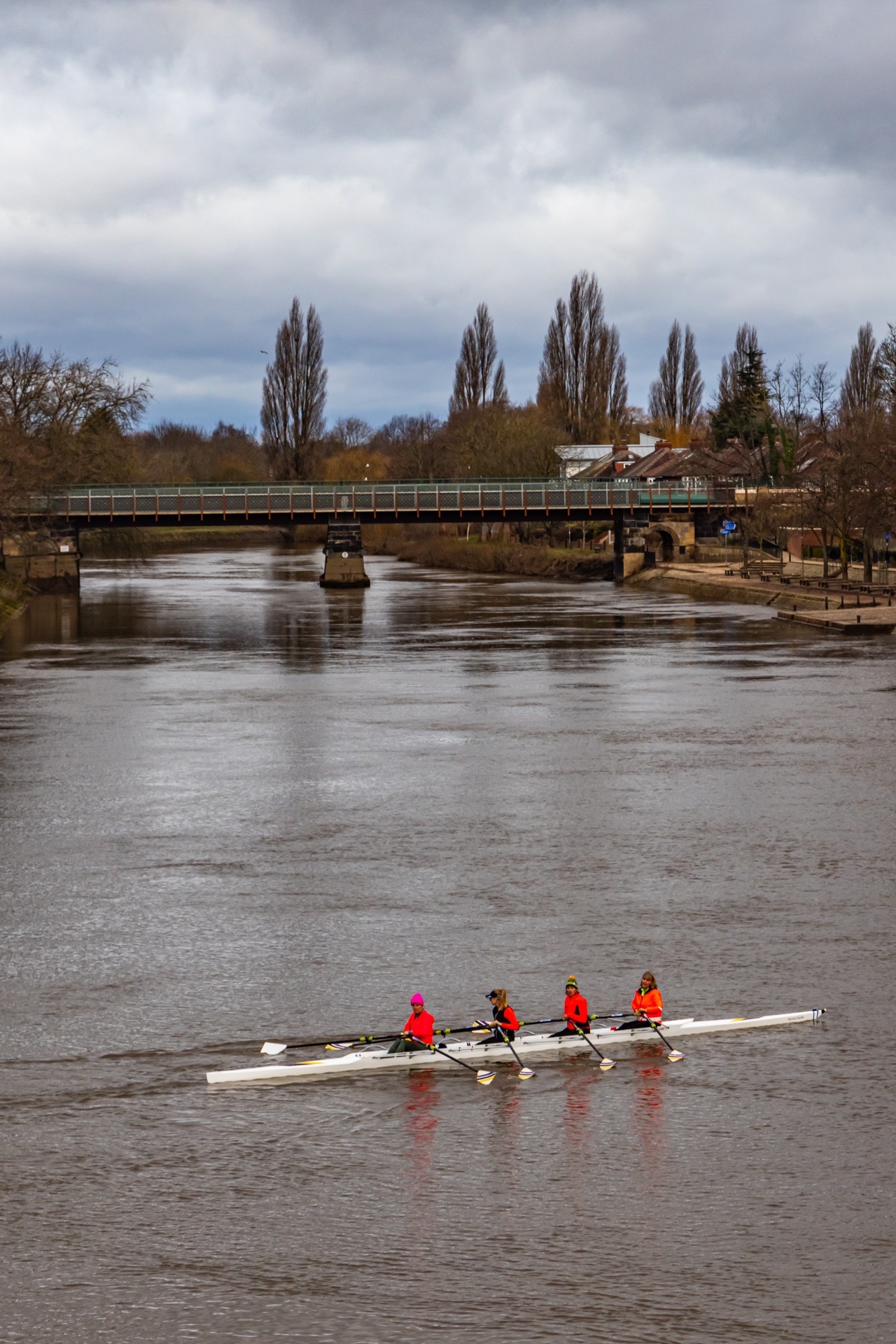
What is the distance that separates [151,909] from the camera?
20766mm

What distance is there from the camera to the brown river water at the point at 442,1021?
11.1 metres

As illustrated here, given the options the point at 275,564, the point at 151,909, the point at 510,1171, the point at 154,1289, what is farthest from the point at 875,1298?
the point at 275,564

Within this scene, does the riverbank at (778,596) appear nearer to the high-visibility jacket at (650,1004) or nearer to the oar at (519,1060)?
the high-visibility jacket at (650,1004)

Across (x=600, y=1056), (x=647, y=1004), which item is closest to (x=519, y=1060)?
(x=600, y=1056)

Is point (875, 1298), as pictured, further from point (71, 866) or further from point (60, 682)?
point (60, 682)

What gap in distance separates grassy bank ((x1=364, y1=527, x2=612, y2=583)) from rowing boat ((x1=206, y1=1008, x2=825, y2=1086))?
325 feet

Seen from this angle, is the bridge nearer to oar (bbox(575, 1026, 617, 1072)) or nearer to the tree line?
the tree line

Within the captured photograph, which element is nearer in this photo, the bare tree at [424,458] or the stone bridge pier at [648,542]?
the stone bridge pier at [648,542]

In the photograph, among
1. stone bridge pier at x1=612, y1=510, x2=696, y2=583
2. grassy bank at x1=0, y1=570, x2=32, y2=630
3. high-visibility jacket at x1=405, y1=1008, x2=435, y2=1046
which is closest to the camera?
high-visibility jacket at x1=405, y1=1008, x2=435, y2=1046

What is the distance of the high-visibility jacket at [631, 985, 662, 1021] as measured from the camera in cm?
1546

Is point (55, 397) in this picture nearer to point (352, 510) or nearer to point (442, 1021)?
point (352, 510)

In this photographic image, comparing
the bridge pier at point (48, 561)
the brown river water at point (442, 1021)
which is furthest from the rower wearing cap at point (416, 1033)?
the bridge pier at point (48, 561)

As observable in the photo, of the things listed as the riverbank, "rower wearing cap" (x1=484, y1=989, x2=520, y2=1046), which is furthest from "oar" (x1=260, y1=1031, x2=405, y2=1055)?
the riverbank

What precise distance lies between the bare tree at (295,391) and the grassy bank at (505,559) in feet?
45.4
